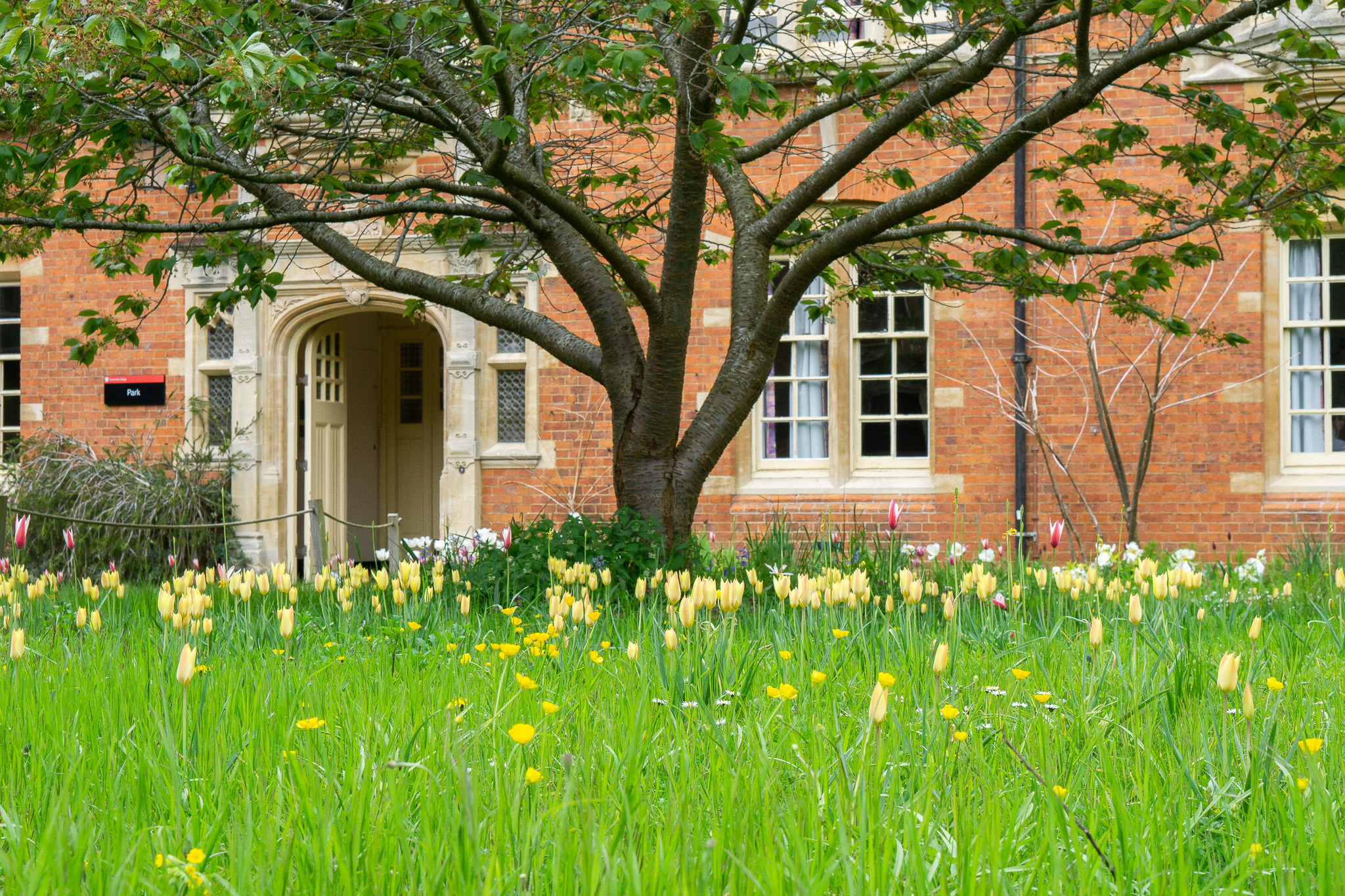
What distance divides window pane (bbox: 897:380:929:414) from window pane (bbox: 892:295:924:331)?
1.68ft

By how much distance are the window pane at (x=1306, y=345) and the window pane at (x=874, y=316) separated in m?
3.50

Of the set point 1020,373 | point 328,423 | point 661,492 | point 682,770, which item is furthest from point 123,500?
point 682,770

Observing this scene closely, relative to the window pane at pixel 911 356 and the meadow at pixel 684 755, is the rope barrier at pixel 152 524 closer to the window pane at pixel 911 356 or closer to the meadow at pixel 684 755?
the meadow at pixel 684 755

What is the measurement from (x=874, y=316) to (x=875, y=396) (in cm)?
76

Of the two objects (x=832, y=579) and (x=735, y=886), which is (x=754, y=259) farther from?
(x=735, y=886)

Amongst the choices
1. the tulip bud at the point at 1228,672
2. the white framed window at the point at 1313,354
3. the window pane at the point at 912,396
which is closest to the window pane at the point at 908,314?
the window pane at the point at 912,396

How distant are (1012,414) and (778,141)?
4.90 metres

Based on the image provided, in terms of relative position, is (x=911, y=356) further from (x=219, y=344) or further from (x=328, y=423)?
(x=219, y=344)

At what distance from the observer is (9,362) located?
42.7ft

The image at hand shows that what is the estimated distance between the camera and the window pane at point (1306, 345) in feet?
33.2

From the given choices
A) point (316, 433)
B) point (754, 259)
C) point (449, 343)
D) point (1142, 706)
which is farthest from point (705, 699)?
point (316, 433)

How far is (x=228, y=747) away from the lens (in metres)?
2.35

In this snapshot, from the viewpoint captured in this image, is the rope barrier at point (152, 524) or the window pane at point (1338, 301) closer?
the rope barrier at point (152, 524)

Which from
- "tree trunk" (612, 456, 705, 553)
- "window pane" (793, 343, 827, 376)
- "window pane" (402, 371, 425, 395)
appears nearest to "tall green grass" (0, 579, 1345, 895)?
"tree trunk" (612, 456, 705, 553)
